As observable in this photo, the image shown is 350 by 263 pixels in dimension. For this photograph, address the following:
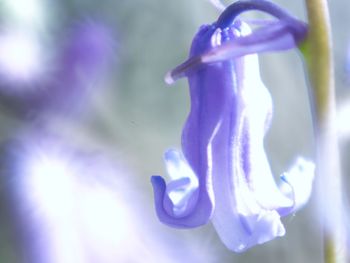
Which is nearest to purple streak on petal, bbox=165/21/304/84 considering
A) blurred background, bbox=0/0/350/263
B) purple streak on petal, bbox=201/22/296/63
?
purple streak on petal, bbox=201/22/296/63

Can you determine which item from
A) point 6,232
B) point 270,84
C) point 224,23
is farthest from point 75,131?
point 224,23

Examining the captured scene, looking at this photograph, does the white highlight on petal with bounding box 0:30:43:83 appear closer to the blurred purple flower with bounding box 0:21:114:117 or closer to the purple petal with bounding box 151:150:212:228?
the blurred purple flower with bounding box 0:21:114:117

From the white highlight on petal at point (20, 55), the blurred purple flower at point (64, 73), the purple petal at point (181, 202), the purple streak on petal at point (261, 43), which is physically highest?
the white highlight on petal at point (20, 55)

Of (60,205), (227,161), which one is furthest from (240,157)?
(60,205)

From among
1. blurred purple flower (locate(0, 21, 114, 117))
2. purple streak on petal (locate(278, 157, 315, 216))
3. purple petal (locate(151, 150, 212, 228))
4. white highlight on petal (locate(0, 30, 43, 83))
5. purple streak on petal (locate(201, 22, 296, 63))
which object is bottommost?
purple streak on petal (locate(278, 157, 315, 216))

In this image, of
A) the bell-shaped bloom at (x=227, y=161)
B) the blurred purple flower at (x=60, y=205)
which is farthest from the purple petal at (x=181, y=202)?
the blurred purple flower at (x=60, y=205)

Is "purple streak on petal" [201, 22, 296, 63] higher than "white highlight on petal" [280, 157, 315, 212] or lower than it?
higher

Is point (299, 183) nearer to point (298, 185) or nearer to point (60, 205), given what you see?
point (298, 185)

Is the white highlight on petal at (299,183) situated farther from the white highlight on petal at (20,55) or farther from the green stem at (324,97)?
the white highlight on petal at (20,55)
